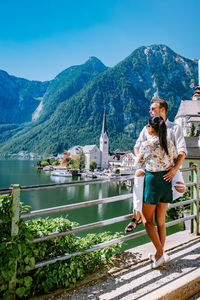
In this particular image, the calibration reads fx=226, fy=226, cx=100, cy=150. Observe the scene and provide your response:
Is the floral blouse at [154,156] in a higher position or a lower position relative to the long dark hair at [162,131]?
lower

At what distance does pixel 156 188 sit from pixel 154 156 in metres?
0.31

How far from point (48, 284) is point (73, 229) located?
496 millimetres

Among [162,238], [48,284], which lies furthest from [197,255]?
[48,284]

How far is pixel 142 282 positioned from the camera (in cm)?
216

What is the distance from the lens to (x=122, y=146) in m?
165

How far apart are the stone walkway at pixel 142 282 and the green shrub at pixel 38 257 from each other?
117mm

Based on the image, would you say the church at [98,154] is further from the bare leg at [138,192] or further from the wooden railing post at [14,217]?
the wooden railing post at [14,217]

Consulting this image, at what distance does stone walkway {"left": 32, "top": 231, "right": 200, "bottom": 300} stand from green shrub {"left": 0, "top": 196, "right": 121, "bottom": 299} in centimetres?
12

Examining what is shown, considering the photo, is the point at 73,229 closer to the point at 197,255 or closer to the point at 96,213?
the point at 197,255

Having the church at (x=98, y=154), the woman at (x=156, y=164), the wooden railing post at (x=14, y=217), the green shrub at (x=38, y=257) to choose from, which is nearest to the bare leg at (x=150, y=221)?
the woman at (x=156, y=164)

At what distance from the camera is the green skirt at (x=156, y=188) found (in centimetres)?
217

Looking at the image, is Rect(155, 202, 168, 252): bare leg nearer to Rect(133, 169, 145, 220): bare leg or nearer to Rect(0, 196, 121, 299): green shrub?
Rect(133, 169, 145, 220): bare leg

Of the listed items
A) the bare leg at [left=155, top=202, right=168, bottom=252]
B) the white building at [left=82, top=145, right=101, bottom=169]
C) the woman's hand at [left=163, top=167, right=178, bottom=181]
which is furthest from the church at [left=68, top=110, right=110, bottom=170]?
the woman's hand at [left=163, top=167, right=178, bottom=181]

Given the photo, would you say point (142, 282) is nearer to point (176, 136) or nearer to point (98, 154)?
point (176, 136)
